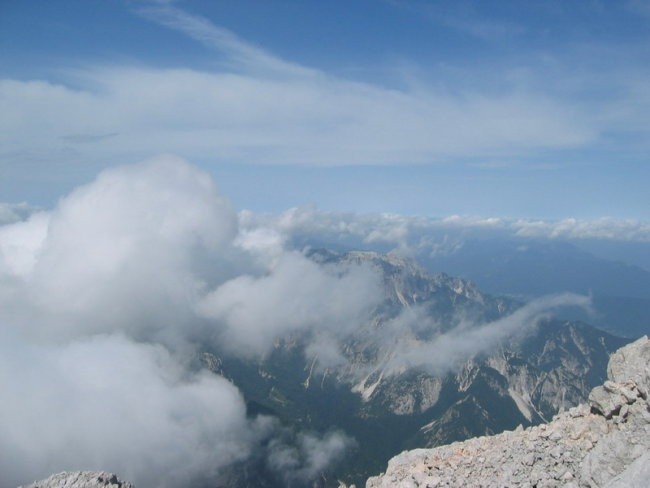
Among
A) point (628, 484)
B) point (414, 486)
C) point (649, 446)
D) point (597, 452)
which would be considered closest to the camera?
point (628, 484)

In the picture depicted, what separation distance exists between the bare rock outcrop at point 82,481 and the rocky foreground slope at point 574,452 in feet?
95.2

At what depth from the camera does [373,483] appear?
53.8 metres

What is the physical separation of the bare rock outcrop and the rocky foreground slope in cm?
2902

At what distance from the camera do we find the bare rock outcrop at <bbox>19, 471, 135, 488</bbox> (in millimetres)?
52250

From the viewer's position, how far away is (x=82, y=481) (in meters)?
53.1

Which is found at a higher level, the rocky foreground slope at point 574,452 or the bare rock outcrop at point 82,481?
the rocky foreground slope at point 574,452

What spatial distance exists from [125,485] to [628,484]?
50.0 m

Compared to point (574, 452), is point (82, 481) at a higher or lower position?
lower

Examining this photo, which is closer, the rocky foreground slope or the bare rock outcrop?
the rocky foreground slope

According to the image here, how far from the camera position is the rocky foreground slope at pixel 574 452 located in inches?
1362

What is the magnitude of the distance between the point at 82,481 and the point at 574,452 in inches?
1975

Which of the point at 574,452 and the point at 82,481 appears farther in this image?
the point at 82,481

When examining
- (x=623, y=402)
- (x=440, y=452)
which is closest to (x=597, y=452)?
(x=623, y=402)

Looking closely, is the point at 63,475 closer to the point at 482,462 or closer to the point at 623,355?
the point at 482,462
